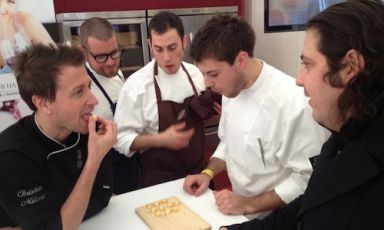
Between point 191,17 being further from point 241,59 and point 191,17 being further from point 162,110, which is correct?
point 241,59

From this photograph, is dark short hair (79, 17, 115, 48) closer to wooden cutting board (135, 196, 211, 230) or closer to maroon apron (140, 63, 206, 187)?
maroon apron (140, 63, 206, 187)

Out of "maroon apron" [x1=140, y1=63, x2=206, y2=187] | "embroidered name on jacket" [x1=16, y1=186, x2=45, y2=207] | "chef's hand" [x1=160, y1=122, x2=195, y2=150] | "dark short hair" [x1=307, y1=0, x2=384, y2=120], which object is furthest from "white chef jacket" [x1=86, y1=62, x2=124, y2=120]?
"dark short hair" [x1=307, y1=0, x2=384, y2=120]

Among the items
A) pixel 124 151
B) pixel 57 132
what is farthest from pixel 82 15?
pixel 57 132

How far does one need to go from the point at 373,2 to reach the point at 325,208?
20.6 inches

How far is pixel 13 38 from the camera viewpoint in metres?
2.41

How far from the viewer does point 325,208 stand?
873mm

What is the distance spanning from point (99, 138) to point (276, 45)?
Answer: 3.23 metres

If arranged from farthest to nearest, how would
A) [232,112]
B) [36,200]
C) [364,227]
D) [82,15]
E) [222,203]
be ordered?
[82,15] → [232,112] → [222,203] → [36,200] → [364,227]

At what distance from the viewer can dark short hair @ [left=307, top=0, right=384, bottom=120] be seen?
0.78m

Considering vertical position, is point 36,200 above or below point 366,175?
below

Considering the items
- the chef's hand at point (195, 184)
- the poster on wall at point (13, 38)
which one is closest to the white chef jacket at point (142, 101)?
the chef's hand at point (195, 184)

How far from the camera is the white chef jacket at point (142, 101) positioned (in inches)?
71.6

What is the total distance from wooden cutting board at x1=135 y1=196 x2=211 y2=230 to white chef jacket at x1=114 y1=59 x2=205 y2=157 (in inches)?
20.2

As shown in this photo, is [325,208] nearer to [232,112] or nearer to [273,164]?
[273,164]
